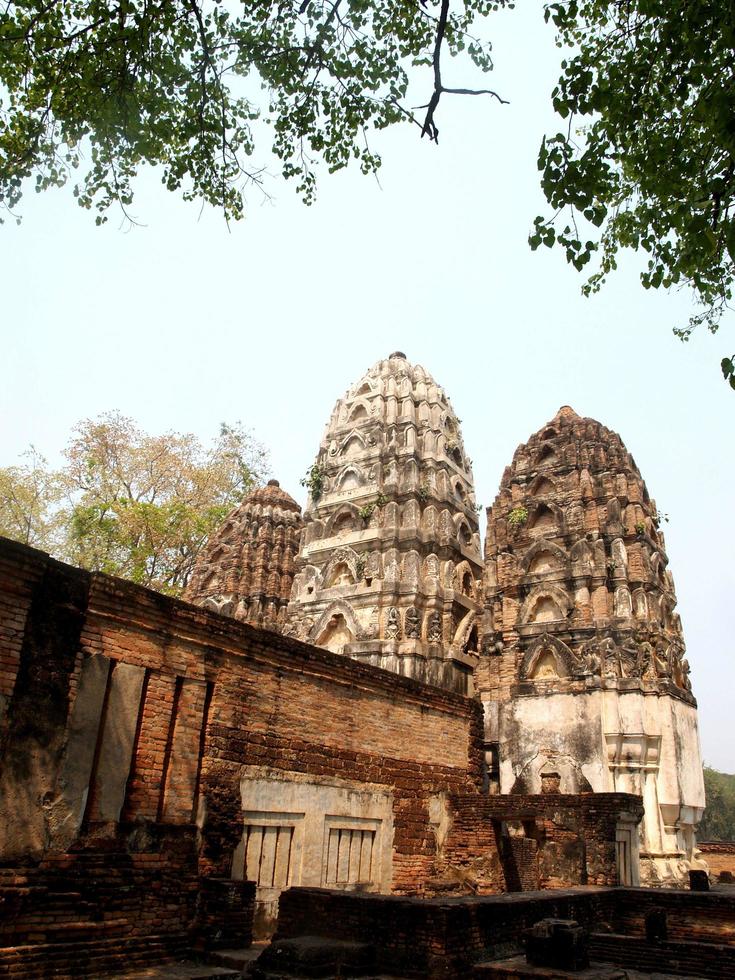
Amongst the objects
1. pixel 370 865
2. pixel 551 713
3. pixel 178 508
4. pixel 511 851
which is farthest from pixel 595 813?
pixel 178 508

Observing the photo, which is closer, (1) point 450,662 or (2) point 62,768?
(2) point 62,768

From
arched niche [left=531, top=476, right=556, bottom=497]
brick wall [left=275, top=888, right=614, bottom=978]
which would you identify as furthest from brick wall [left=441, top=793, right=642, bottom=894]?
arched niche [left=531, top=476, right=556, bottom=497]

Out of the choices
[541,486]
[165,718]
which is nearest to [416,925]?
[165,718]

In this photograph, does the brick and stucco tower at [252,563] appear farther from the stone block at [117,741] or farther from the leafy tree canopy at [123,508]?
the stone block at [117,741]

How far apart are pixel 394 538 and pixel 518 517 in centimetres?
457

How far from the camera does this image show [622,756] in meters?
19.9

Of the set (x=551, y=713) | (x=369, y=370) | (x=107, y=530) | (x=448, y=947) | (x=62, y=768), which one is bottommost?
(x=448, y=947)

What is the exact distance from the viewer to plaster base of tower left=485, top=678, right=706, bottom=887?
19578mm

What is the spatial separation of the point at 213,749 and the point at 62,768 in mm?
2102

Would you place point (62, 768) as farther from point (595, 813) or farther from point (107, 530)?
point (107, 530)

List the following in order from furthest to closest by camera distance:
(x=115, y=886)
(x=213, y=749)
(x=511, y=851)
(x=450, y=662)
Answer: (x=450, y=662), (x=511, y=851), (x=213, y=749), (x=115, y=886)

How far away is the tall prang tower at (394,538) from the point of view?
25469 millimetres

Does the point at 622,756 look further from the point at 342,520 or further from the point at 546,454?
the point at 342,520

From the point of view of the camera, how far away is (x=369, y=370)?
3300cm
